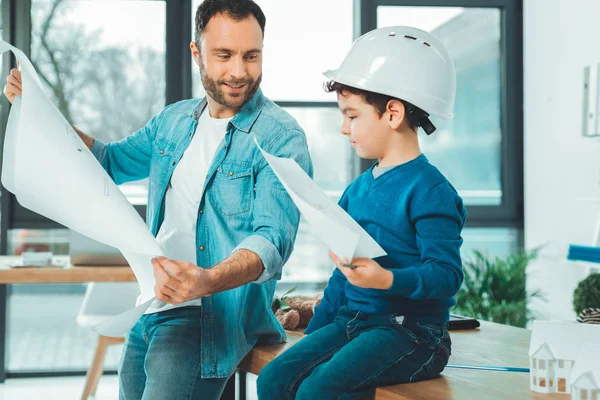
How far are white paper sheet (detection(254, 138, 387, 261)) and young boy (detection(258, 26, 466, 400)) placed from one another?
0.18ft

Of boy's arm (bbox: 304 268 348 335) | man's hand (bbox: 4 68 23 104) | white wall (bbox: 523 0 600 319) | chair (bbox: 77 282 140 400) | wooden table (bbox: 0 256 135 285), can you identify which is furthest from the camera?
white wall (bbox: 523 0 600 319)

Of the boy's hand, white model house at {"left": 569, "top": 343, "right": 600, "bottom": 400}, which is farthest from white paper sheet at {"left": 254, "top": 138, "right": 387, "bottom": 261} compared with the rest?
white model house at {"left": 569, "top": 343, "right": 600, "bottom": 400}

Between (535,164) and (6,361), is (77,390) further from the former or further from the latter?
(535,164)

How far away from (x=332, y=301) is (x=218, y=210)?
31cm

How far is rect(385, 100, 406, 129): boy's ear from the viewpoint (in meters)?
1.51

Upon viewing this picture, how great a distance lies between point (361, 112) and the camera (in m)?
1.55

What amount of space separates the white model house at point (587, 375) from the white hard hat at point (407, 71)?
589 millimetres

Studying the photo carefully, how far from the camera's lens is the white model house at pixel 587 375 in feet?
3.68

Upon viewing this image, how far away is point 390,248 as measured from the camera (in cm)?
144

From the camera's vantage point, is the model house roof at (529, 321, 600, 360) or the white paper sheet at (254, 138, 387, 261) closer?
the white paper sheet at (254, 138, 387, 261)

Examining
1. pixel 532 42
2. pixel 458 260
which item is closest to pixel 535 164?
pixel 532 42

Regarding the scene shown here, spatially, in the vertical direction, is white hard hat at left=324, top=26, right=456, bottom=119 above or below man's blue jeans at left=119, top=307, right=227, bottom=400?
above

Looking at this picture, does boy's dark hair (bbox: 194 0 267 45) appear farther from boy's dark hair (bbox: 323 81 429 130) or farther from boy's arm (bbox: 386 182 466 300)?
boy's arm (bbox: 386 182 466 300)

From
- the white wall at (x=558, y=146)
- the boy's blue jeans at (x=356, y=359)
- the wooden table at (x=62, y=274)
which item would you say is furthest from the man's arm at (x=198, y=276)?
the white wall at (x=558, y=146)
